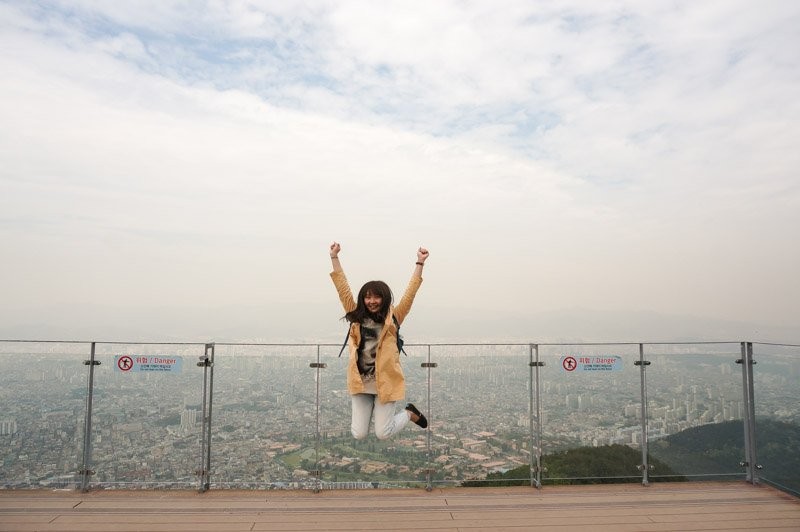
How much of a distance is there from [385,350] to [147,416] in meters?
2.36

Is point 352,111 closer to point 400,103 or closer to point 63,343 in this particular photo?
point 400,103

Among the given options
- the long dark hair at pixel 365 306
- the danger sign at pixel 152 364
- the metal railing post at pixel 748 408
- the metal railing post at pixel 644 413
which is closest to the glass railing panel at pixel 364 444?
the long dark hair at pixel 365 306

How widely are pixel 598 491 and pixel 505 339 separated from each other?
1510mm

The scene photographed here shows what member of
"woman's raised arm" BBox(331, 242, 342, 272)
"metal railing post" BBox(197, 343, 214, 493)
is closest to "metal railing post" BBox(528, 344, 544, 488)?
"woman's raised arm" BBox(331, 242, 342, 272)

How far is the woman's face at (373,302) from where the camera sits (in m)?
4.13

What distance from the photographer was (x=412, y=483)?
4.92 meters

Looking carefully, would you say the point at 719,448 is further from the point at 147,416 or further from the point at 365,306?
the point at 147,416

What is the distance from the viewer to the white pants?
4.19m

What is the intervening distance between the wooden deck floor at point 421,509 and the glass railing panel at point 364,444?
0.12 metres

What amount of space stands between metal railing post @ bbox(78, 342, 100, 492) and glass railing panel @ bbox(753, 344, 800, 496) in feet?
19.4

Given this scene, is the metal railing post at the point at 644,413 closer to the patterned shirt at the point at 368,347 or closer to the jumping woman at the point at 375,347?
the jumping woman at the point at 375,347

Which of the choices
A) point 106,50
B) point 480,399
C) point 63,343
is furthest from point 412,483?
point 106,50

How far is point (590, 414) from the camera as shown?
16.9 feet

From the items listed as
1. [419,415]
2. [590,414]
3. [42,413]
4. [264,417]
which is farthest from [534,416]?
[42,413]
